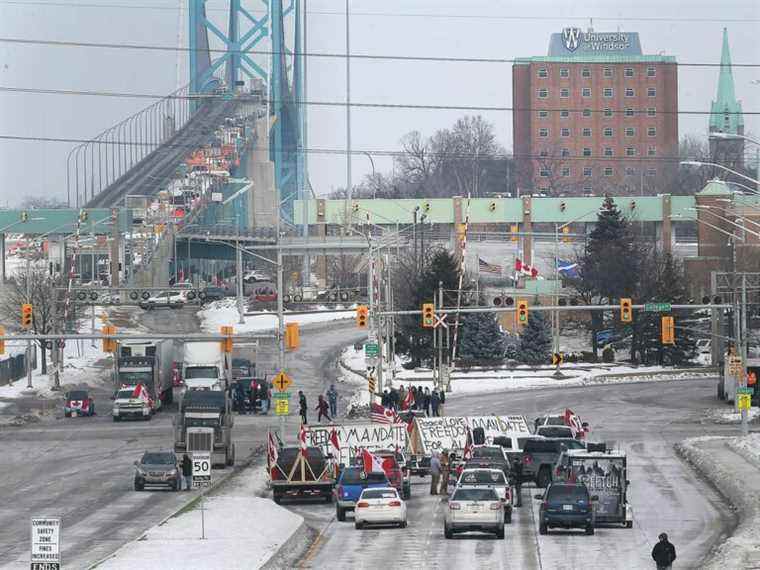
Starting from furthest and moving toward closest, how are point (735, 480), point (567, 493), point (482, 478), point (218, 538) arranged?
1. point (735, 480)
2. point (482, 478)
3. point (567, 493)
4. point (218, 538)

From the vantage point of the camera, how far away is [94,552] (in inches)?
1420

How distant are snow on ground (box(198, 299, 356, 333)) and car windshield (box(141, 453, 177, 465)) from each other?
64131 millimetres

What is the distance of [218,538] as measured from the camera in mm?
36844

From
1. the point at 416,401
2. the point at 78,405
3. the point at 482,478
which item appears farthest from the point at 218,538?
the point at 78,405

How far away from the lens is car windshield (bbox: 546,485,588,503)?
128 ft

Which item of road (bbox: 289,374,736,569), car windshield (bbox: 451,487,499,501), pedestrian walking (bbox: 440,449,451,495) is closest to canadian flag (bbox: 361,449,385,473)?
road (bbox: 289,374,736,569)

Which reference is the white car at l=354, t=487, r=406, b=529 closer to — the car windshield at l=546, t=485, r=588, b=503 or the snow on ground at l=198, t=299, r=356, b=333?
the car windshield at l=546, t=485, r=588, b=503

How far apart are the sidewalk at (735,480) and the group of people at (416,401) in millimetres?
13628

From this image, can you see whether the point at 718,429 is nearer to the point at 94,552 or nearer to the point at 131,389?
the point at 131,389

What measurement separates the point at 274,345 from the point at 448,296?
21.9 meters

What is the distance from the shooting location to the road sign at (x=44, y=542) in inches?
1062

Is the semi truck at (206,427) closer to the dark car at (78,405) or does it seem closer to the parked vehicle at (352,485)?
the parked vehicle at (352,485)

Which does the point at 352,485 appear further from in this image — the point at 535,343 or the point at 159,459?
the point at 535,343

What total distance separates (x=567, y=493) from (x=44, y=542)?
52.0 ft
